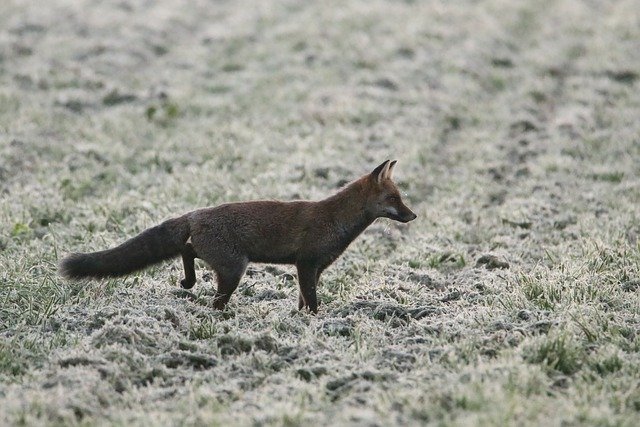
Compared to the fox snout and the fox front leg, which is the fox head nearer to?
the fox snout

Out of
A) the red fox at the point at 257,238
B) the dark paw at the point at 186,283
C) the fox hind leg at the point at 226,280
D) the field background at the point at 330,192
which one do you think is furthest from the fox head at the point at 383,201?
the dark paw at the point at 186,283

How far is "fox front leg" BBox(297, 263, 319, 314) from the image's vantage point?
29.3 feet

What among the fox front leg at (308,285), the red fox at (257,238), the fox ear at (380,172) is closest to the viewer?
the red fox at (257,238)

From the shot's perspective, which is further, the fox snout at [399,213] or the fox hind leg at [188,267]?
the fox snout at [399,213]

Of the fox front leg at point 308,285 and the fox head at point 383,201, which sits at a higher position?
the fox head at point 383,201

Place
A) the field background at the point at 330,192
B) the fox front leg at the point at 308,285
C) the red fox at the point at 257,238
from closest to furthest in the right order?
the field background at the point at 330,192 < the red fox at the point at 257,238 < the fox front leg at the point at 308,285

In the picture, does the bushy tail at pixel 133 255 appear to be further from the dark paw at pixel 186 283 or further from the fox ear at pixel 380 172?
the fox ear at pixel 380 172

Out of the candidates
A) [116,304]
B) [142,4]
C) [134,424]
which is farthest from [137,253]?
[142,4]

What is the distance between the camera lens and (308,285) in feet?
29.3

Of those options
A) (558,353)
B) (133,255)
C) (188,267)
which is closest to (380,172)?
(188,267)

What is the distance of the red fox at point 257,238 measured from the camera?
27.9ft

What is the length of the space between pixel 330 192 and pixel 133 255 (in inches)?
215

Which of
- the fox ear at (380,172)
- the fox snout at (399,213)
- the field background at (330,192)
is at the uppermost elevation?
the fox ear at (380,172)

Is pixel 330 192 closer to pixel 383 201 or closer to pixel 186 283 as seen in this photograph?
pixel 383 201
